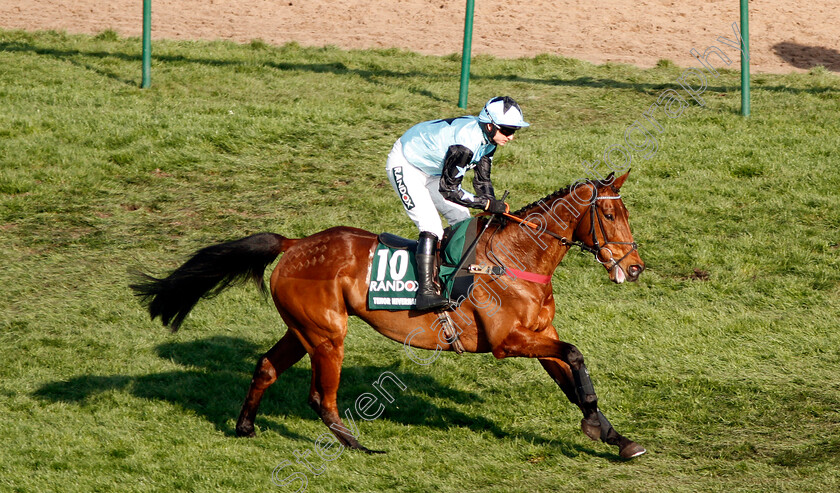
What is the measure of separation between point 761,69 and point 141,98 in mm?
10175

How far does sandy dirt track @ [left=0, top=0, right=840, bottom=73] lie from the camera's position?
53.7 feet

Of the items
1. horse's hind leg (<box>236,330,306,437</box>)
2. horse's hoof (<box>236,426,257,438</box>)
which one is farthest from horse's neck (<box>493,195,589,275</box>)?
horse's hoof (<box>236,426,257,438</box>)

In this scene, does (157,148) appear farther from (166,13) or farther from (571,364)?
(571,364)

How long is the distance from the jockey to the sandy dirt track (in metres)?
10.2

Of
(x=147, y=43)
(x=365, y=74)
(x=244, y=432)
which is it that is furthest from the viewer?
(x=365, y=74)

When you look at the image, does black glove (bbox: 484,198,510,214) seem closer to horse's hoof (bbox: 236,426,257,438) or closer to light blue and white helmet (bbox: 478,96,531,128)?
light blue and white helmet (bbox: 478,96,531,128)

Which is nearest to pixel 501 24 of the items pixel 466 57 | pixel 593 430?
pixel 466 57

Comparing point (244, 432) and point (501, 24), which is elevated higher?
point (501, 24)

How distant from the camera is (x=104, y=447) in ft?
20.0

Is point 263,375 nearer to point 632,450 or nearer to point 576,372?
point 576,372

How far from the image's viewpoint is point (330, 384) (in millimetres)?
6258

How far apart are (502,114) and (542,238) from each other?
87cm

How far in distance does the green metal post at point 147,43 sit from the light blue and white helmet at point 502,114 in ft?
28.5

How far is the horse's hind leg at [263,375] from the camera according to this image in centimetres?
643
